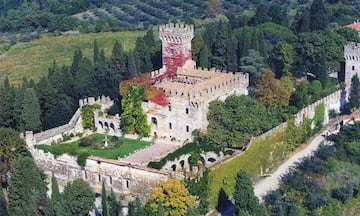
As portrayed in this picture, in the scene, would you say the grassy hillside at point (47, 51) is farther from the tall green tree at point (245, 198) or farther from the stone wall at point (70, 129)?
the tall green tree at point (245, 198)

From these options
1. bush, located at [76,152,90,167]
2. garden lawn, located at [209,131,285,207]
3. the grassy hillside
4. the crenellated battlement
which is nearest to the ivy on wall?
bush, located at [76,152,90,167]

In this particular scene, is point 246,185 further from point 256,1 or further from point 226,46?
point 256,1

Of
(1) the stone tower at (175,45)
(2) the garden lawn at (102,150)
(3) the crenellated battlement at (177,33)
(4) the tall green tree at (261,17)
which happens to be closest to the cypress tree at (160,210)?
(2) the garden lawn at (102,150)

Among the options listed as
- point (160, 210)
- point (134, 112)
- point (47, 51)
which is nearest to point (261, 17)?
point (47, 51)

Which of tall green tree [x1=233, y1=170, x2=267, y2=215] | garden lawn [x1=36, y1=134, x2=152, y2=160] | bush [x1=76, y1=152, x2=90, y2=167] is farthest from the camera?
garden lawn [x1=36, y1=134, x2=152, y2=160]

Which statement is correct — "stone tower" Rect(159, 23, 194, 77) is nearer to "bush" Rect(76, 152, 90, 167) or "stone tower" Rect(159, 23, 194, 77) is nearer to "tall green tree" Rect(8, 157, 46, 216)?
"bush" Rect(76, 152, 90, 167)

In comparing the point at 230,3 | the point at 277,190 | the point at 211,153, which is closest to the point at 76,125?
the point at 211,153
